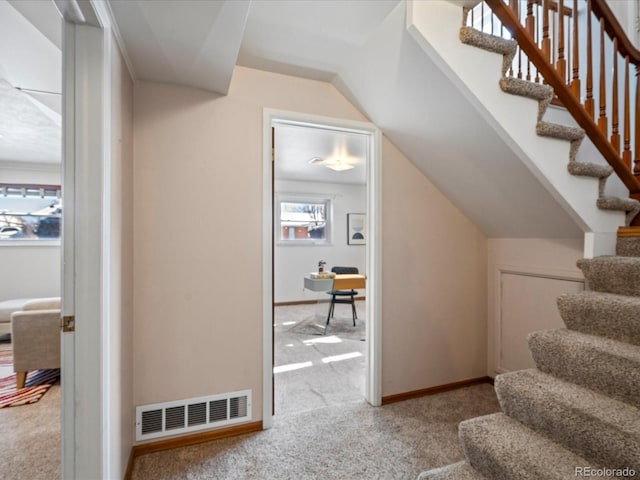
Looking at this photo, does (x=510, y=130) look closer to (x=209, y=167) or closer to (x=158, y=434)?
(x=209, y=167)

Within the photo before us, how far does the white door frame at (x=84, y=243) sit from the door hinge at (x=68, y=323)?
12 mm

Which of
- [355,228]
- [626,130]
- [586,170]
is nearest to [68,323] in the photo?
[586,170]

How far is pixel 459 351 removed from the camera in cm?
270

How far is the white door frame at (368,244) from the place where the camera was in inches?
82.5

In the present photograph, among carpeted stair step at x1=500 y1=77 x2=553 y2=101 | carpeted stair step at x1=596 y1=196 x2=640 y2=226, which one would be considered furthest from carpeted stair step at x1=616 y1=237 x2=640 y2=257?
carpeted stair step at x1=500 y1=77 x2=553 y2=101

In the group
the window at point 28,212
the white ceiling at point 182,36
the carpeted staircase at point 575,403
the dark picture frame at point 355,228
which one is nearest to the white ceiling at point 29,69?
the white ceiling at point 182,36

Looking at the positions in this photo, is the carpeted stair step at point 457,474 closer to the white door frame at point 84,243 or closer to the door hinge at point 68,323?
the white door frame at point 84,243

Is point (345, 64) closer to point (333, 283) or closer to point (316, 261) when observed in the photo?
point (333, 283)

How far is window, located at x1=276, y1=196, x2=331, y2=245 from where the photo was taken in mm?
6109

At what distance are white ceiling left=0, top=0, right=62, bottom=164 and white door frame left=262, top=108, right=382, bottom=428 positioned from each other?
1.11 metres

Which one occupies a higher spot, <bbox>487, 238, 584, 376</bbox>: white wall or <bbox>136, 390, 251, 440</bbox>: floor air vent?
<bbox>487, 238, 584, 376</bbox>: white wall

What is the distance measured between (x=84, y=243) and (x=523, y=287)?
111 inches

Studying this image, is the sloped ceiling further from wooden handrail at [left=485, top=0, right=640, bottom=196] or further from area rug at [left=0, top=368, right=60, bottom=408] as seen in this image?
area rug at [left=0, top=368, right=60, bottom=408]

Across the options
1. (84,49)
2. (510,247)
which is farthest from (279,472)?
(510,247)
